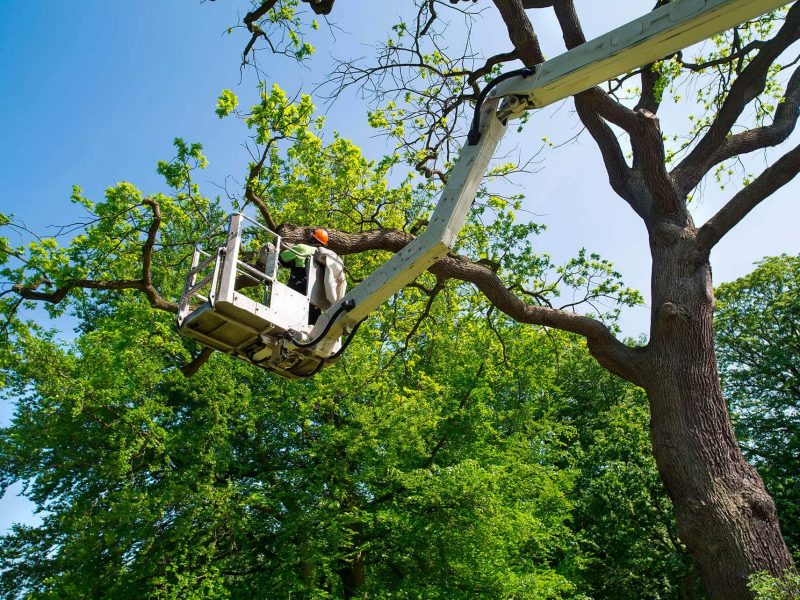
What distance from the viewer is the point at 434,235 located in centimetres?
630

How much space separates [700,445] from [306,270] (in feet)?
15.4

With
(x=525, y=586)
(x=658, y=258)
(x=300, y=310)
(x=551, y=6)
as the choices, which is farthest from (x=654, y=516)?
(x=300, y=310)

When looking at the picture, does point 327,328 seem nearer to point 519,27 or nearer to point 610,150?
point 519,27

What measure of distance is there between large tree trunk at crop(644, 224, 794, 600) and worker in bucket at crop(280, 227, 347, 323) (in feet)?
12.8

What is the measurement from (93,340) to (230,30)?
31.4 feet

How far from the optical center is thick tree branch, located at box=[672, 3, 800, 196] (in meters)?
9.54

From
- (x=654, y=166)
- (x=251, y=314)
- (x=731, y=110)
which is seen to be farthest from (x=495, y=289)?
(x=731, y=110)

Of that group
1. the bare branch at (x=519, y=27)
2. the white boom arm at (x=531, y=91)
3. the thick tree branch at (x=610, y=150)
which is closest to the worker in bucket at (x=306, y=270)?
the white boom arm at (x=531, y=91)

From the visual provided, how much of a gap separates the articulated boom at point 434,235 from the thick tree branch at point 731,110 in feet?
11.7

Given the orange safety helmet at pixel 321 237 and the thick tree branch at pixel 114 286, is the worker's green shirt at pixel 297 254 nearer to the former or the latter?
the orange safety helmet at pixel 321 237

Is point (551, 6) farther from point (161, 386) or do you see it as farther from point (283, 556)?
point (161, 386)

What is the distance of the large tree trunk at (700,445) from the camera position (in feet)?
22.0

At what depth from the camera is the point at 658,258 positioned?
8.83 metres

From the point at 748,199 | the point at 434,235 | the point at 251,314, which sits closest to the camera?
the point at 434,235
